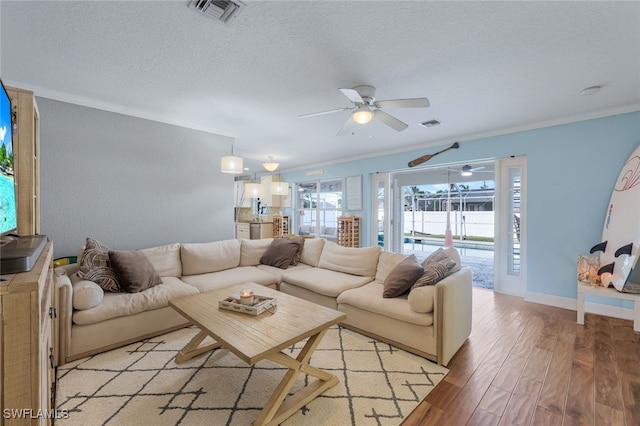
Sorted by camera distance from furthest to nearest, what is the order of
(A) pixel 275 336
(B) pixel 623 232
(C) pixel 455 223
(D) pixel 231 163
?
(C) pixel 455 223 < (D) pixel 231 163 < (B) pixel 623 232 < (A) pixel 275 336

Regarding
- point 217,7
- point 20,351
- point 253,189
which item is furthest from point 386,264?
point 20,351

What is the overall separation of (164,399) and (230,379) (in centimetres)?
41

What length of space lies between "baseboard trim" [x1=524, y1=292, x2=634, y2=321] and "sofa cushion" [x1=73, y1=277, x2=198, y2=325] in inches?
169

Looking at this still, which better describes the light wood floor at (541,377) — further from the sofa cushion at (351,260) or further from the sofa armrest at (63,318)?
the sofa armrest at (63,318)

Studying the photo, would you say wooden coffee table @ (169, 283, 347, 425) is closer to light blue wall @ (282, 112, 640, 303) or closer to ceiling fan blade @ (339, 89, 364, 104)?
ceiling fan blade @ (339, 89, 364, 104)

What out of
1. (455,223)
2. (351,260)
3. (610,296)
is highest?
(455,223)

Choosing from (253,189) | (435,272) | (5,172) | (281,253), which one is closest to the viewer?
(5,172)

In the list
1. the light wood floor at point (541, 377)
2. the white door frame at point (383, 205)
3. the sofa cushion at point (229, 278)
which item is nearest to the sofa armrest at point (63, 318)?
the sofa cushion at point (229, 278)

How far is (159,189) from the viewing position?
11.6 ft

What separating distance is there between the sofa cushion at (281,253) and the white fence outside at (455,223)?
6052 mm

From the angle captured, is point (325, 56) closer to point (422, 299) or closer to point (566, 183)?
point (422, 299)

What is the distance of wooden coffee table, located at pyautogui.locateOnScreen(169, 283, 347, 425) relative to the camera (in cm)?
151

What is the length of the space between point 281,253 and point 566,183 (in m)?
3.82

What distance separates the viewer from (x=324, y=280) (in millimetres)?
3143
